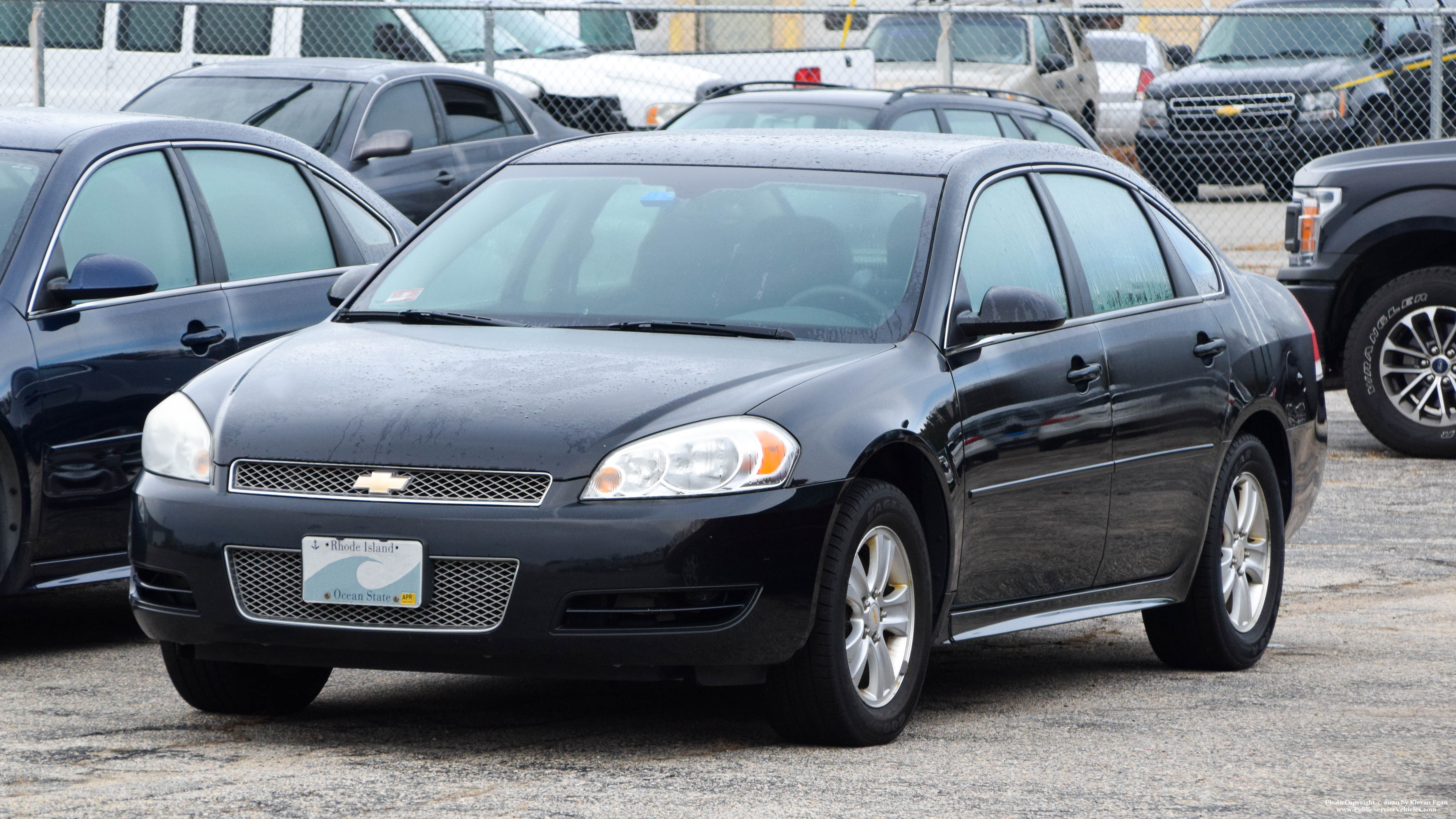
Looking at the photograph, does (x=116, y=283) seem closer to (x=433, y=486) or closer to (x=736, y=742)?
(x=433, y=486)

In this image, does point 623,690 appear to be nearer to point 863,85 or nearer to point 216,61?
point 216,61

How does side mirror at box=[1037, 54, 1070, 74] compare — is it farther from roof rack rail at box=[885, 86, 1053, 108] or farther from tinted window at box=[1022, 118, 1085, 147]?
tinted window at box=[1022, 118, 1085, 147]

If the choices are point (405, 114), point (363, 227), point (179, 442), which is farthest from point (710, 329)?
point (405, 114)

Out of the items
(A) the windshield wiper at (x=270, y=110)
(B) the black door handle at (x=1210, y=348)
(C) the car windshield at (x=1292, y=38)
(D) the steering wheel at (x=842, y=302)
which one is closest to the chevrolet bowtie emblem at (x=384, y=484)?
(D) the steering wheel at (x=842, y=302)

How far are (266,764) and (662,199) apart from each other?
196 centimetres

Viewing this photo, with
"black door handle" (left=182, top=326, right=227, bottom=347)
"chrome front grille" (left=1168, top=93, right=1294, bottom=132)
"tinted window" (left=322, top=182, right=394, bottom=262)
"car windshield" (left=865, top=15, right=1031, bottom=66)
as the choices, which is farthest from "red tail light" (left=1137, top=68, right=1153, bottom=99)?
"black door handle" (left=182, top=326, right=227, bottom=347)

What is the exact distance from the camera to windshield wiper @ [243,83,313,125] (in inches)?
541

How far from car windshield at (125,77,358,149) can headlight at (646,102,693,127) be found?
5.26m

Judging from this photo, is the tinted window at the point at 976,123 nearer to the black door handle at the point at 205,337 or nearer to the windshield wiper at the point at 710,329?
the black door handle at the point at 205,337

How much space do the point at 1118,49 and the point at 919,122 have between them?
49.9ft

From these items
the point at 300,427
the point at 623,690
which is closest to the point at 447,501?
the point at 300,427

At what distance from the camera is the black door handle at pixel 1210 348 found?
6781mm

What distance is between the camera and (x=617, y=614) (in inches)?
198

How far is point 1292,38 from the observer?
20.4m
